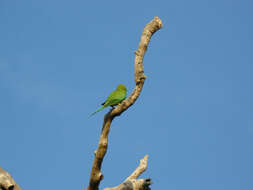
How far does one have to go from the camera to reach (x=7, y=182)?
25.6 feet

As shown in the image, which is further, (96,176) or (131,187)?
(131,187)

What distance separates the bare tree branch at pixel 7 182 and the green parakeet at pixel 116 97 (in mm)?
1997

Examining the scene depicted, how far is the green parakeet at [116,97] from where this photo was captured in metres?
8.05

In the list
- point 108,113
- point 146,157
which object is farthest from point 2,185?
point 146,157

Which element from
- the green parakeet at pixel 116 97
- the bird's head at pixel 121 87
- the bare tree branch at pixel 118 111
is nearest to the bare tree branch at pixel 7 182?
the bare tree branch at pixel 118 111

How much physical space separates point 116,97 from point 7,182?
262cm

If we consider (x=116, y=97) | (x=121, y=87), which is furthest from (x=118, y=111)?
(x=121, y=87)

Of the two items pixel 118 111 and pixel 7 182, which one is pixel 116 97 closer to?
pixel 118 111

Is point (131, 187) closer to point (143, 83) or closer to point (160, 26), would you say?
point (143, 83)

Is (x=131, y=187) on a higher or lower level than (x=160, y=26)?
lower

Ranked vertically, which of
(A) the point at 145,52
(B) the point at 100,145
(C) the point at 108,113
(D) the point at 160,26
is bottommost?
(B) the point at 100,145

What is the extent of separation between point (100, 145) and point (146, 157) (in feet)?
7.50

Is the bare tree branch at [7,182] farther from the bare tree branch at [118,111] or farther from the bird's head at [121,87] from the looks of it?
the bird's head at [121,87]

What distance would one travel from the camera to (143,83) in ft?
25.8
